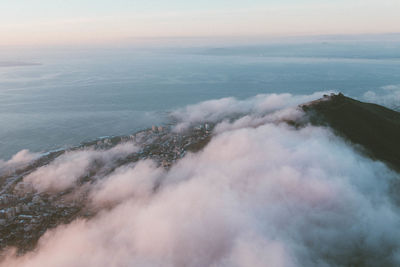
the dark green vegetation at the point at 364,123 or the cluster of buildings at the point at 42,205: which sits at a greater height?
the dark green vegetation at the point at 364,123

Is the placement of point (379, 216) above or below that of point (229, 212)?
above

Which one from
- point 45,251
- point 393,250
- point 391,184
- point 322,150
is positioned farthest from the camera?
point 322,150

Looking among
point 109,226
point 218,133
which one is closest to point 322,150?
point 218,133

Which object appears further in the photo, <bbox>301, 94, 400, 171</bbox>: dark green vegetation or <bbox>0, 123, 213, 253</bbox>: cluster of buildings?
<bbox>301, 94, 400, 171</bbox>: dark green vegetation

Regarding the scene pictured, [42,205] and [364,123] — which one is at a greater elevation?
[364,123]

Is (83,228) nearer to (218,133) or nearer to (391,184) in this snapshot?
(218,133)

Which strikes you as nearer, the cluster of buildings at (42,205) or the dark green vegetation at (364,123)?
the cluster of buildings at (42,205)

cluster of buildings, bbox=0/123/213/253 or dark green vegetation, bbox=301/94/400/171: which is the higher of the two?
dark green vegetation, bbox=301/94/400/171

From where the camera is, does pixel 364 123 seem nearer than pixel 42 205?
No
